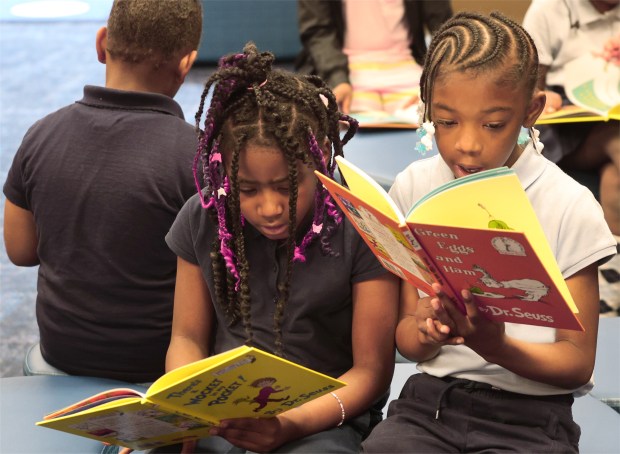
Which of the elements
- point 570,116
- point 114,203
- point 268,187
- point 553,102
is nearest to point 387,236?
point 268,187

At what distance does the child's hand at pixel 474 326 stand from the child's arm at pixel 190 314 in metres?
0.49

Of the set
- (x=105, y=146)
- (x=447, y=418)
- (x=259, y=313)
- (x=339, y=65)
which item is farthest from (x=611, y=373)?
(x=339, y=65)

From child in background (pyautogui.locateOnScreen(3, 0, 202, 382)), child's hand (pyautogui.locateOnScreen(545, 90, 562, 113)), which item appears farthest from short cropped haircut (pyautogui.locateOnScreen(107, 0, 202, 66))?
child's hand (pyautogui.locateOnScreen(545, 90, 562, 113))

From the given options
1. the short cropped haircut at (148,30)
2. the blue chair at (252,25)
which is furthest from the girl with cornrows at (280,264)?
the blue chair at (252,25)

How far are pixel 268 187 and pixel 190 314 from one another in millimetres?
295

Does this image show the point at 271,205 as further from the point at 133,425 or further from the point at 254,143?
the point at 133,425

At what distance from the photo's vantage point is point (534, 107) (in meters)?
1.37

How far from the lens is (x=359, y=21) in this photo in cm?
338

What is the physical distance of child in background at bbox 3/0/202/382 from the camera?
1789mm

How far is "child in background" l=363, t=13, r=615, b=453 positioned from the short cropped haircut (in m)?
0.65

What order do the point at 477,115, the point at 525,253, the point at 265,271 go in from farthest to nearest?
the point at 265,271 → the point at 477,115 → the point at 525,253

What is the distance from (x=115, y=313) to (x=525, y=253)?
1.00 m

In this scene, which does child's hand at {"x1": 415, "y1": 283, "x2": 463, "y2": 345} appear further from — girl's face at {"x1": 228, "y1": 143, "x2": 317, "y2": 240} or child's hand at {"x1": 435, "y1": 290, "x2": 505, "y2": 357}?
girl's face at {"x1": 228, "y1": 143, "x2": 317, "y2": 240}

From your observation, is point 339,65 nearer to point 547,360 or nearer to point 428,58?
point 428,58
